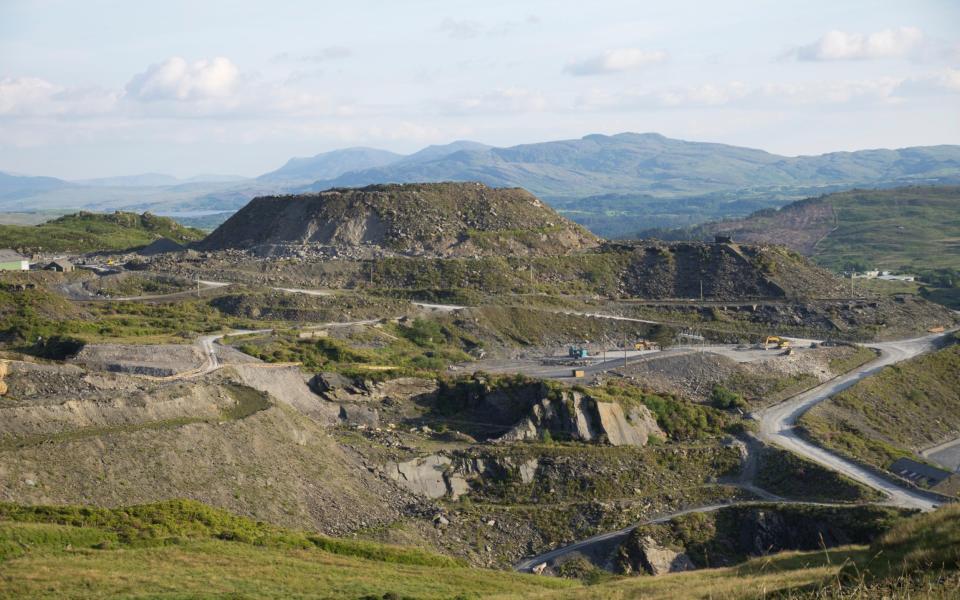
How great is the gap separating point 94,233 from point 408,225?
191 feet

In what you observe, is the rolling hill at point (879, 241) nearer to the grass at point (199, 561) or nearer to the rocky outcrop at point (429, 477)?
the rocky outcrop at point (429, 477)

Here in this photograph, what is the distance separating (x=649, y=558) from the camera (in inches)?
1708

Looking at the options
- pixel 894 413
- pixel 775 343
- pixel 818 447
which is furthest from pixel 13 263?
pixel 894 413

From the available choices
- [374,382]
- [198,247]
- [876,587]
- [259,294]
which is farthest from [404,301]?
[876,587]

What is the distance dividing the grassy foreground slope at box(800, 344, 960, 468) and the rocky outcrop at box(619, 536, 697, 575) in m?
15.2

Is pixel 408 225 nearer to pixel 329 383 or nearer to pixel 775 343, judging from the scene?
pixel 775 343

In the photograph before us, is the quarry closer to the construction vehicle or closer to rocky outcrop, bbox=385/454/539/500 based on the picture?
rocky outcrop, bbox=385/454/539/500

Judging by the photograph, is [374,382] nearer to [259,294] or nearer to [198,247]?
[259,294]

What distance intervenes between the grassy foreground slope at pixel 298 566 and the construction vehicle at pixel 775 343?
43.6m

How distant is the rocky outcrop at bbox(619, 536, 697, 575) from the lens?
43062 millimetres

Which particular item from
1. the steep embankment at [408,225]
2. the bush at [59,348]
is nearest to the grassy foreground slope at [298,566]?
the bush at [59,348]

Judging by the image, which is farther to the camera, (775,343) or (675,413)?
(775,343)

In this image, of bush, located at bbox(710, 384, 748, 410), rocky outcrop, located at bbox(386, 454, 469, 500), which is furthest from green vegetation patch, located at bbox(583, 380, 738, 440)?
rocky outcrop, located at bbox(386, 454, 469, 500)

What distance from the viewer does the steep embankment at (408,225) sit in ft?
333
